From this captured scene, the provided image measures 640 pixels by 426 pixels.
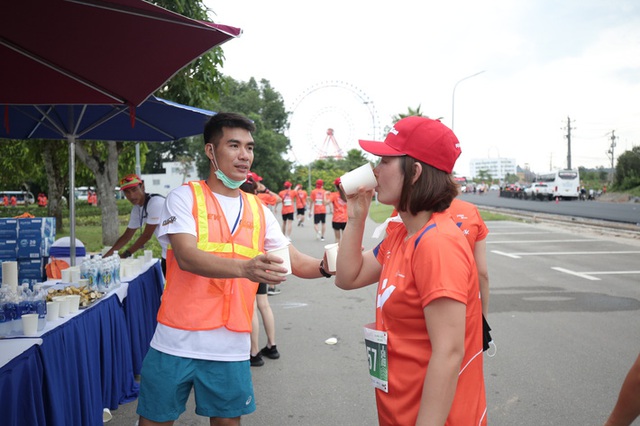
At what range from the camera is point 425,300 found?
1.68 meters

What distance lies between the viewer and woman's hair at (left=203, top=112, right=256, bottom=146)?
9.32 ft

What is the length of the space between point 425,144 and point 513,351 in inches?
184

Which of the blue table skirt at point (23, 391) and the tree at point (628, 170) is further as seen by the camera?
the tree at point (628, 170)

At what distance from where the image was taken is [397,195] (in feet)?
6.35

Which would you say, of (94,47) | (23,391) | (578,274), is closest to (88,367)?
(23,391)

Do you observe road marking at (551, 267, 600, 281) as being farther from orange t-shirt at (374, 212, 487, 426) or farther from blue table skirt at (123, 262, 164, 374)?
orange t-shirt at (374, 212, 487, 426)

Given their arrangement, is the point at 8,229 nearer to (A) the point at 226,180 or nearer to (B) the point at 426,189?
(A) the point at 226,180

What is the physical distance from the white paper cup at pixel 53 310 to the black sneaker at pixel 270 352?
2.63 metres

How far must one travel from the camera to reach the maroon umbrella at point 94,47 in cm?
240

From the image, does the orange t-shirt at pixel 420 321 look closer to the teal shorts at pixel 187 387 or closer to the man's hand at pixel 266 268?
the man's hand at pixel 266 268

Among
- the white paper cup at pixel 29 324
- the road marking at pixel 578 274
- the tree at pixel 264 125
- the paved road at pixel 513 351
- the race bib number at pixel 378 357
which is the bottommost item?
the paved road at pixel 513 351

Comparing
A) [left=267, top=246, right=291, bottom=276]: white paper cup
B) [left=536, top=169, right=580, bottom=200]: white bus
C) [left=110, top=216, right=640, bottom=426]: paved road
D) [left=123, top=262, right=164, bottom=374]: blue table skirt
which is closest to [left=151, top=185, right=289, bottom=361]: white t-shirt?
[left=267, top=246, right=291, bottom=276]: white paper cup

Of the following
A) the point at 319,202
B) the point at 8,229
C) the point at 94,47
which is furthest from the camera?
the point at 319,202

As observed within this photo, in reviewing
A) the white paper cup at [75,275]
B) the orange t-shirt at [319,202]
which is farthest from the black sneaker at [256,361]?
the orange t-shirt at [319,202]
